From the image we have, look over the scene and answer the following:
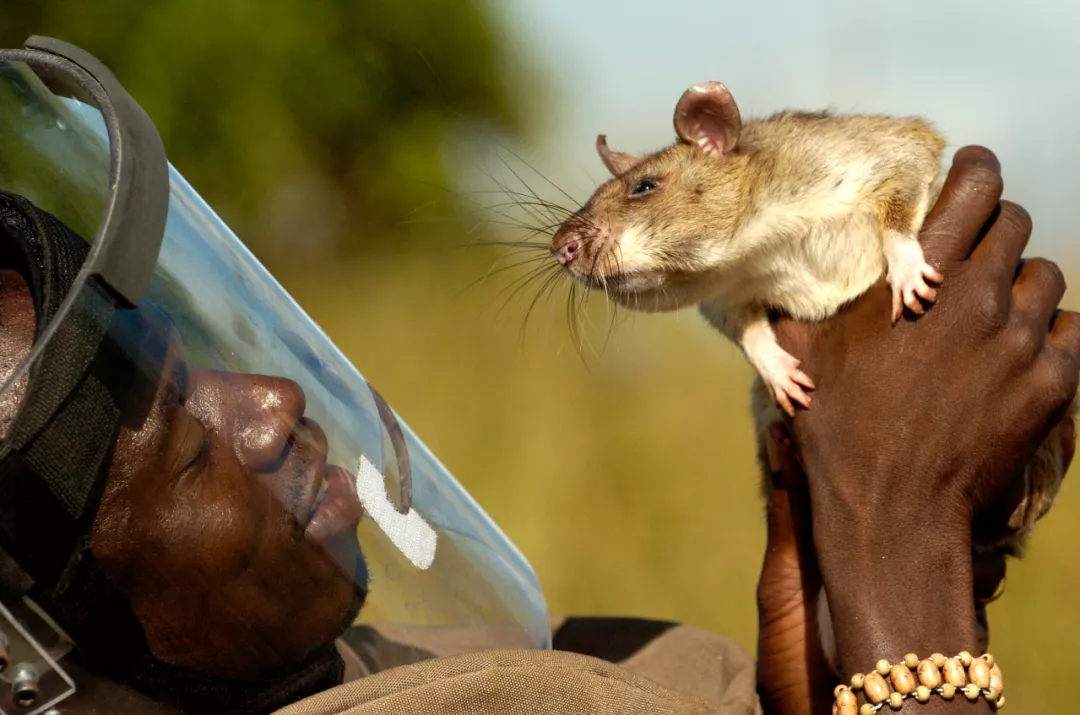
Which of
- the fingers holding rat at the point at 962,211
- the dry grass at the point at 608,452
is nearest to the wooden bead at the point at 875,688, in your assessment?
the fingers holding rat at the point at 962,211

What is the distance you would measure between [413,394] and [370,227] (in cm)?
123

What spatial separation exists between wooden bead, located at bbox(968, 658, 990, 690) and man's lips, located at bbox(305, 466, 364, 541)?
3.21 feet

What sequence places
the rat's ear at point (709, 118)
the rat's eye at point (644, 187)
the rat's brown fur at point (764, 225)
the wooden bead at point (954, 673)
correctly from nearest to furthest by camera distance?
1. the wooden bead at point (954, 673)
2. the rat's brown fur at point (764, 225)
3. the rat's ear at point (709, 118)
4. the rat's eye at point (644, 187)

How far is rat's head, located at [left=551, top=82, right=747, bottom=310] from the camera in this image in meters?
2.50

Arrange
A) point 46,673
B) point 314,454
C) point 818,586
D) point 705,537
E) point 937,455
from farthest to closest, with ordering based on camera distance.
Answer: point 705,537 < point 818,586 < point 937,455 < point 314,454 < point 46,673

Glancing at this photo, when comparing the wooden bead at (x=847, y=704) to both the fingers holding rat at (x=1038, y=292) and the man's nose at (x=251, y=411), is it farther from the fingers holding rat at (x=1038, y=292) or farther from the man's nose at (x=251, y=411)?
the man's nose at (x=251, y=411)

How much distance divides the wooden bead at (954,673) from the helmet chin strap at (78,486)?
3.36 feet

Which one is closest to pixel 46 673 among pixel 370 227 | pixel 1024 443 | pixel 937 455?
pixel 937 455

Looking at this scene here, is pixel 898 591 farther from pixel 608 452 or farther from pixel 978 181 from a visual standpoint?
pixel 608 452

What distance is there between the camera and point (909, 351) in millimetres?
2035

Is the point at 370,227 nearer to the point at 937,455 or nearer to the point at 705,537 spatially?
the point at 705,537

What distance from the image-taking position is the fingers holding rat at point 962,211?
208 cm

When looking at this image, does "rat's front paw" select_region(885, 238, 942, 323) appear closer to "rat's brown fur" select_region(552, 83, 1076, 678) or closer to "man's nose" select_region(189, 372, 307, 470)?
"rat's brown fur" select_region(552, 83, 1076, 678)

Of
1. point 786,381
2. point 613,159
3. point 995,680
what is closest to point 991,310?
point 786,381
